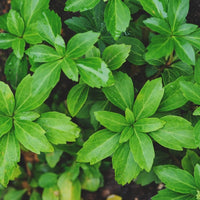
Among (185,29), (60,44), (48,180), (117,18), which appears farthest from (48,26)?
(48,180)

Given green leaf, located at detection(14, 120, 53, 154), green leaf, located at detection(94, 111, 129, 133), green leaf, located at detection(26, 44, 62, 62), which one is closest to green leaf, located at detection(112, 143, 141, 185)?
green leaf, located at detection(94, 111, 129, 133)

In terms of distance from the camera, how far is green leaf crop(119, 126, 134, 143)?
1.32 meters

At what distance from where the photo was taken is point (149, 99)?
1354 millimetres

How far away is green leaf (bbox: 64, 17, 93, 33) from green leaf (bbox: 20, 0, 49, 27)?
16cm

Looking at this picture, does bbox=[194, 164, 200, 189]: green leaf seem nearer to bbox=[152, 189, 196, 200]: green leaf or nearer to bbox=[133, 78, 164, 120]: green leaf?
bbox=[152, 189, 196, 200]: green leaf

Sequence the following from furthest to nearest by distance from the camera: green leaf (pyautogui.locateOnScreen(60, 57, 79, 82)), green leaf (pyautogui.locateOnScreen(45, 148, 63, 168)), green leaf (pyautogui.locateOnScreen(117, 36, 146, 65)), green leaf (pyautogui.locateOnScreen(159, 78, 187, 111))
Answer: green leaf (pyautogui.locateOnScreen(45, 148, 63, 168))
green leaf (pyautogui.locateOnScreen(117, 36, 146, 65))
green leaf (pyautogui.locateOnScreen(159, 78, 187, 111))
green leaf (pyautogui.locateOnScreen(60, 57, 79, 82))

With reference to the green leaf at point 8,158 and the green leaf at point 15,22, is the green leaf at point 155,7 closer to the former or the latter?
the green leaf at point 15,22

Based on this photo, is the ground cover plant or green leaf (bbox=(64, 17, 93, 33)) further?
green leaf (bbox=(64, 17, 93, 33))

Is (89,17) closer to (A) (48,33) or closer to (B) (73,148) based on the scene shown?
(A) (48,33)

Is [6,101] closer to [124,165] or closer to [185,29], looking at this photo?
[124,165]

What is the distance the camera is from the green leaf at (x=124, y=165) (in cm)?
139

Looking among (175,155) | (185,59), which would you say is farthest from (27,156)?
(185,59)

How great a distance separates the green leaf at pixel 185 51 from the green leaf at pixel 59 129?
0.62m

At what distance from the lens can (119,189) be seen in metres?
2.16
